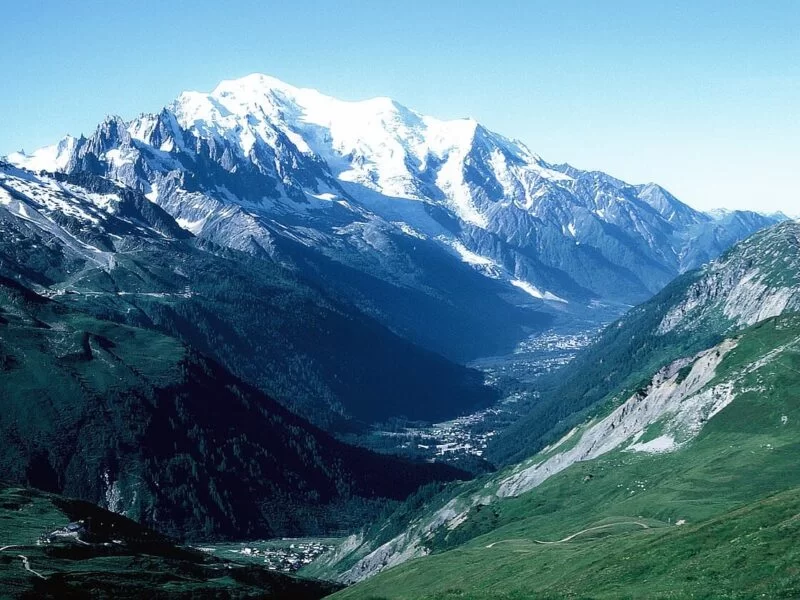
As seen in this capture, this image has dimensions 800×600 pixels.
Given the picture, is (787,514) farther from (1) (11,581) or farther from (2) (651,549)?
(1) (11,581)

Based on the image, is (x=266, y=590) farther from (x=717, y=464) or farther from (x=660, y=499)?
(x=717, y=464)

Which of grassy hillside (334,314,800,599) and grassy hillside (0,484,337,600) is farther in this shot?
grassy hillside (0,484,337,600)

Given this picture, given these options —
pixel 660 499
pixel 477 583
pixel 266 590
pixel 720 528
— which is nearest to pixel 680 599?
pixel 720 528

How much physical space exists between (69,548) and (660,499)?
12793 cm

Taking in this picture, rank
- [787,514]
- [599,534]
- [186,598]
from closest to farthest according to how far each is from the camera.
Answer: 1. [787,514]
2. [599,534]
3. [186,598]

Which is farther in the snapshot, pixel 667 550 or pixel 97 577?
pixel 97 577

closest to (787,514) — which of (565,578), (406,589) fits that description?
(565,578)

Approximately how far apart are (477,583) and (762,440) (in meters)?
92.0

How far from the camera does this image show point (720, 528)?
331ft

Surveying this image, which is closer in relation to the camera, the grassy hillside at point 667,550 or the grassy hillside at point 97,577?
the grassy hillside at point 667,550

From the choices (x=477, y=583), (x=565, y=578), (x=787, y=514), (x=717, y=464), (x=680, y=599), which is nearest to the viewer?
(x=680, y=599)

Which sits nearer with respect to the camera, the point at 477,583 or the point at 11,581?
the point at 477,583

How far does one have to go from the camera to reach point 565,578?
112938 mm

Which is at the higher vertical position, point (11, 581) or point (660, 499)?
point (11, 581)
